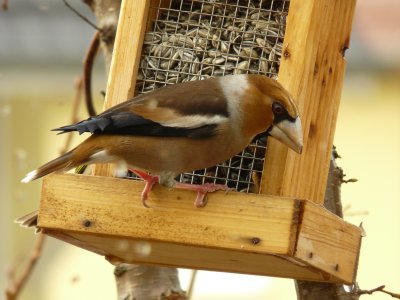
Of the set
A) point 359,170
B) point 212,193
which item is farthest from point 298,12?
point 359,170

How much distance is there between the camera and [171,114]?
4.09 meters

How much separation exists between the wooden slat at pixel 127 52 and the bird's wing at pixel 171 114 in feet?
1.18

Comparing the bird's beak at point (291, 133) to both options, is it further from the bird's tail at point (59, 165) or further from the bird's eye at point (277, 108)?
the bird's tail at point (59, 165)

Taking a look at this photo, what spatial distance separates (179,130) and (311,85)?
24.0 inches

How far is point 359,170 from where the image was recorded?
34.8 feet

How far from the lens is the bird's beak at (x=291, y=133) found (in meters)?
4.05

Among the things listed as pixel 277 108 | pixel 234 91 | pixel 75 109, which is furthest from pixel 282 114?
pixel 75 109

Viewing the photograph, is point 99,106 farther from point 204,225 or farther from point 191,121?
point 204,225

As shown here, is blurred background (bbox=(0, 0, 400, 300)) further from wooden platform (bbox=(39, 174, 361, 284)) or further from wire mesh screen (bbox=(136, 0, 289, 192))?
wooden platform (bbox=(39, 174, 361, 284))

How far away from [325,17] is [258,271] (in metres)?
1.08

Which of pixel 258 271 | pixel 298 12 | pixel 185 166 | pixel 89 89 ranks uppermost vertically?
pixel 298 12

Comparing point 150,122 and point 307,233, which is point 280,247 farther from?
point 150,122

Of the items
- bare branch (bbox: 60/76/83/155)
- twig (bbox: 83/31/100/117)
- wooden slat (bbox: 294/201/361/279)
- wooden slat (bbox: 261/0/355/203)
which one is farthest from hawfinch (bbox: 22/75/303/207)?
bare branch (bbox: 60/76/83/155)

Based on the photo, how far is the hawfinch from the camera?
4059mm
